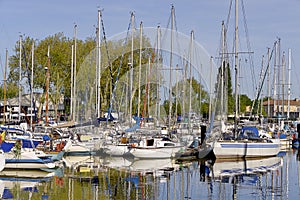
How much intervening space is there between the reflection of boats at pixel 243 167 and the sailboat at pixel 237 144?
0.69 meters

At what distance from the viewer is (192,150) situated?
48062 mm

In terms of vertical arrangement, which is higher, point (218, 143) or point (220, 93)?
point (220, 93)

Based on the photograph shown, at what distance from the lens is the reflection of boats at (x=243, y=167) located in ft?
122

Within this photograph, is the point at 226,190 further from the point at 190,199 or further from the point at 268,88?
the point at 268,88

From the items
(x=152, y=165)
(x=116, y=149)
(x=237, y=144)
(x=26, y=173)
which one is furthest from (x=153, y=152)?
(x=26, y=173)

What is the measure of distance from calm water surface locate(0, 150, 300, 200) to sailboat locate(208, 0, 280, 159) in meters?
1.64

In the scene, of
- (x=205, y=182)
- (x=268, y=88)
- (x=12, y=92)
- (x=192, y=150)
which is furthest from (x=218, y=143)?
(x=12, y=92)

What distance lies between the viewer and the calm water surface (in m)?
27.5

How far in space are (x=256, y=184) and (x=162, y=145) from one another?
1376 cm

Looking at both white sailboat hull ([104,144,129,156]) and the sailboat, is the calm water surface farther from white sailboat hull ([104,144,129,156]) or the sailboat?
the sailboat

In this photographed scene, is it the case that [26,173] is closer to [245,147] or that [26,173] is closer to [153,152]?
[153,152]

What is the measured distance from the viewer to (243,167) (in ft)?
135

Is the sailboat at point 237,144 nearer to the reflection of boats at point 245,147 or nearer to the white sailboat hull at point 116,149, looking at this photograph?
the reflection of boats at point 245,147

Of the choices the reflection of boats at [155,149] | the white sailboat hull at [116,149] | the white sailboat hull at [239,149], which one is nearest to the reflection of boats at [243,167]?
the white sailboat hull at [239,149]
